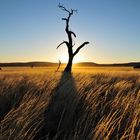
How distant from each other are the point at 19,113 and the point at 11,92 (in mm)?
2975

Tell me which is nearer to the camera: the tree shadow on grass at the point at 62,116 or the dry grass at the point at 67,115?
the dry grass at the point at 67,115

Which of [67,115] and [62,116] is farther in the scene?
[67,115]

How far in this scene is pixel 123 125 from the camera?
390cm

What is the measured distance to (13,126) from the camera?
336 cm

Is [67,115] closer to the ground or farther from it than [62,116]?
closer to the ground

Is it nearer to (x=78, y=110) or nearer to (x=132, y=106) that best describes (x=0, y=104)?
(x=78, y=110)

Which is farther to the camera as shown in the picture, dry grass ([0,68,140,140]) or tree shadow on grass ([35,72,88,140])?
tree shadow on grass ([35,72,88,140])

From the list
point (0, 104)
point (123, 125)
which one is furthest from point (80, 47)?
point (123, 125)

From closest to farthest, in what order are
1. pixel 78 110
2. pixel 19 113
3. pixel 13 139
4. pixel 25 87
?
1. pixel 13 139
2. pixel 19 113
3. pixel 78 110
4. pixel 25 87

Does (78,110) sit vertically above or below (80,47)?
below

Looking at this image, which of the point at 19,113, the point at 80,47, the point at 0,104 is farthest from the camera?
the point at 80,47

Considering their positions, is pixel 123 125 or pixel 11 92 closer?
pixel 123 125

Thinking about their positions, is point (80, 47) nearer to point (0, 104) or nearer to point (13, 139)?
point (0, 104)

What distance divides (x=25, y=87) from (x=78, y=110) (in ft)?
9.75
